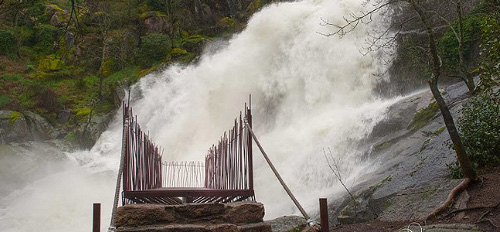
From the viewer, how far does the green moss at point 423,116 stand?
35.8ft

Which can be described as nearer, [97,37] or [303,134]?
[303,134]

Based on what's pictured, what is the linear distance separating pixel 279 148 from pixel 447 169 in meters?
6.86

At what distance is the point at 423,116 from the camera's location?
1116cm

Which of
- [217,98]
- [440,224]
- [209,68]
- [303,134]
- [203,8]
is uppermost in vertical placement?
[203,8]

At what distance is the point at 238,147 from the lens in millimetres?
6344

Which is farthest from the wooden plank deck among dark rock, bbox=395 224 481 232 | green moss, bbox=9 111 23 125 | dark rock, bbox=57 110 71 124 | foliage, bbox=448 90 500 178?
dark rock, bbox=57 110 71 124

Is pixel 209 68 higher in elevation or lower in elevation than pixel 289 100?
higher

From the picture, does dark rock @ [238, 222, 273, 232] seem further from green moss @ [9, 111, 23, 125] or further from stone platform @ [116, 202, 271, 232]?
green moss @ [9, 111, 23, 125]

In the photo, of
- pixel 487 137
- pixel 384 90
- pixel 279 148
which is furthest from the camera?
pixel 384 90

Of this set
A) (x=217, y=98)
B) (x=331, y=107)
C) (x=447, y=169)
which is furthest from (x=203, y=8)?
(x=447, y=169)

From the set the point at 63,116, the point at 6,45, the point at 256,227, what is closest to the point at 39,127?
the point at 63,116

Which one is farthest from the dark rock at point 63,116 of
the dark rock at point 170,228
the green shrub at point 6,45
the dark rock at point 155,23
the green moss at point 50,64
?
the dark rock at point 170,228

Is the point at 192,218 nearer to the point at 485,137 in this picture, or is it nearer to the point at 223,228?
the point at 223,228

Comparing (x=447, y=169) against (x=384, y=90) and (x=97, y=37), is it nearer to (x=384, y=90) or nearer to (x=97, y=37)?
(x=384, y=90)
